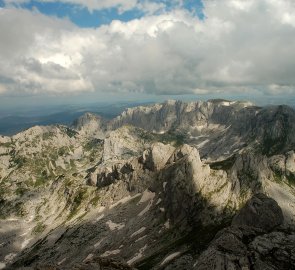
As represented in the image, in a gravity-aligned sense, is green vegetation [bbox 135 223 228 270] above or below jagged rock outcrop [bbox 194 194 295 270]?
below

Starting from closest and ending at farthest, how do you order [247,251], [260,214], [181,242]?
[247,251], [260,214], [181,242]

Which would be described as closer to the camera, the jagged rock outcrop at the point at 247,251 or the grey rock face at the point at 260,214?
the jagged rock outcrop at the point at 247,251

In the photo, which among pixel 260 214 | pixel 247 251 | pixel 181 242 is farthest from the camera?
pixel 181 242

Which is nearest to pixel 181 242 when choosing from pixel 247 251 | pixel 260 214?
pixel 260 214

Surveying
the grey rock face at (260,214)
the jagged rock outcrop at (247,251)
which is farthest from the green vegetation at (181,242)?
the jagged rock outcrop at (247,251)

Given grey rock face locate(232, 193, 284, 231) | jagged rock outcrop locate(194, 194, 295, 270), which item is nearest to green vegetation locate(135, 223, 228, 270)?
grey rock face locate(232, 193, 284, 231)

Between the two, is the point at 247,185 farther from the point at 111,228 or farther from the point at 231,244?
the point at 231,244

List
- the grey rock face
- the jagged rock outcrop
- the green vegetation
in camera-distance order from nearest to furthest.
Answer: the jagged rock outcrop
the grey rock face
the green vegetation

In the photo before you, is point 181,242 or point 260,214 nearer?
point 260,214

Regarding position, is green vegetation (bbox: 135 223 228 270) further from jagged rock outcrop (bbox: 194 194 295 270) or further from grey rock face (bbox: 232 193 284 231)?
jagged rock outcrop (bbox: 194 194 295 270)

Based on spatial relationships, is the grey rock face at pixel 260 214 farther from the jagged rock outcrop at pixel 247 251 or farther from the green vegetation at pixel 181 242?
the jagged rock outcrop at pixel 247 251

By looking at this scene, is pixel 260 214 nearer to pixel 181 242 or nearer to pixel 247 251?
pixel 181 242
